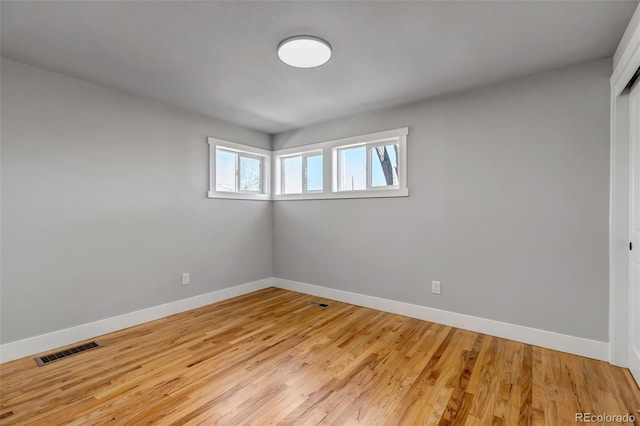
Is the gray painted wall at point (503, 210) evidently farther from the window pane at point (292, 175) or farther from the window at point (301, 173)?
the window pane at point (292, 175)

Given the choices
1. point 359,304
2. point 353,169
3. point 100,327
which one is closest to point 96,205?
point 100,327

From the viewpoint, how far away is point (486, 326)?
2.84 m

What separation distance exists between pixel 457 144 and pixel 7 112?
401 centimetres

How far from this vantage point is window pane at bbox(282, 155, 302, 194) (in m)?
4.59

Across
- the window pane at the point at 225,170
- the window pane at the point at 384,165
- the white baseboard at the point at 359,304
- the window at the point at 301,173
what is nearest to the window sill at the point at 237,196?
the window pane at the point at 225,170

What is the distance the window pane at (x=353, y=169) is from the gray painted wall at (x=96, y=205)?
1701 mm

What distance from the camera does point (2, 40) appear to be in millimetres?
2129

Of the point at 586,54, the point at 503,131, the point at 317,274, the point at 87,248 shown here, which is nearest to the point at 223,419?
the point at 87,248

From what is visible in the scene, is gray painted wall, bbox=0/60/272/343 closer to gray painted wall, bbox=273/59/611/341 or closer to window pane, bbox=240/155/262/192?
window pane, bbox=240/155/262/192

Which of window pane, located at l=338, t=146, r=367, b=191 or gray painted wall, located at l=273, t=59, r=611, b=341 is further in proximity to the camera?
window pane, located at l=338, t=146, r=367, b=191

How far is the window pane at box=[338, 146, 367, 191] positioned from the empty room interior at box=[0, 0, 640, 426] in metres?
0.04

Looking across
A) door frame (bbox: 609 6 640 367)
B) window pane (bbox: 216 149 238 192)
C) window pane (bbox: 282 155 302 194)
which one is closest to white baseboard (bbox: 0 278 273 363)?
window pane (bbox: 216 149 238 192)

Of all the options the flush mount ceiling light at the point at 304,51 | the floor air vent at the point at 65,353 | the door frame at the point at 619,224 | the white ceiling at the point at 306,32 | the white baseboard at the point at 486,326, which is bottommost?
the floor air vent at the point at 65,353

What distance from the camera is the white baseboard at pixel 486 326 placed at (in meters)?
2.39
